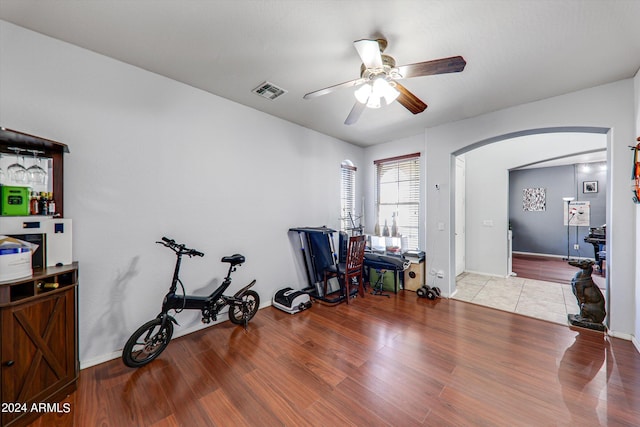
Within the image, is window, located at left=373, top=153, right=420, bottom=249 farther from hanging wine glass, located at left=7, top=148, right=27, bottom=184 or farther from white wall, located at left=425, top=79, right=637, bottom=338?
hanging wine glass, located at left=7, top=148, right=27, bottom=184

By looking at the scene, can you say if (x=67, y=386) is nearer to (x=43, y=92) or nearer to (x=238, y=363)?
(x=238, y=363)

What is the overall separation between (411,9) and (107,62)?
9.03 feet

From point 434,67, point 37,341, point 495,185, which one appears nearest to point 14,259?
point 37,341

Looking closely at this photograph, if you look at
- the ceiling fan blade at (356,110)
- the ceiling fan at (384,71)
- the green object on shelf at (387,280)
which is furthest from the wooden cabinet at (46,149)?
the green object on shelf at (387,280)

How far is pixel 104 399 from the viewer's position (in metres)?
1.82

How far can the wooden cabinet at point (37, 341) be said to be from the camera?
152 centimetres

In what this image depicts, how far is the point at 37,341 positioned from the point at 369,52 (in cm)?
315

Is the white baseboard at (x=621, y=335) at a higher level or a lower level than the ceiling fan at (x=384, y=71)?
lower

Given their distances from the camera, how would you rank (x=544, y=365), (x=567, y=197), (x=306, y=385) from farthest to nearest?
1. (x=567, y=197)
2. (x=544, y=365)
3. (x=306, y=385)

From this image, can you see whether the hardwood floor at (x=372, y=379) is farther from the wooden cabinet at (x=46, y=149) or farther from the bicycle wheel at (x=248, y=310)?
the wooden cabinet at (x=46, y=149)

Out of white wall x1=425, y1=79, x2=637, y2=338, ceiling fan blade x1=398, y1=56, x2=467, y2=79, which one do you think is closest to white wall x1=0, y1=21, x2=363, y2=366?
ceiling fan blade x1=398, y1=56, x2=467, y2=79

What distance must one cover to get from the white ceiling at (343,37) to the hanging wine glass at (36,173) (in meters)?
1.05

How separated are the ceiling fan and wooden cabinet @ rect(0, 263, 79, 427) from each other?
264 centimetres

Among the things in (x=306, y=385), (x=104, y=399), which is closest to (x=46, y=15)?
(x=104, y=399)
